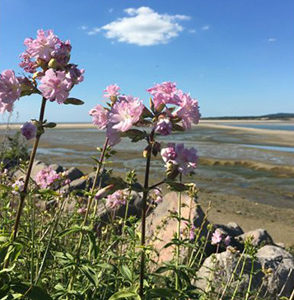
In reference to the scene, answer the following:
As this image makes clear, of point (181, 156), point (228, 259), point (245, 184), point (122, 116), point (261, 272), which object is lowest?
point (245, 184)

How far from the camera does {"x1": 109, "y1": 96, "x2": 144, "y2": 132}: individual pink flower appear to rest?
1782 millimetres

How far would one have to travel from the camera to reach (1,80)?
1928mm

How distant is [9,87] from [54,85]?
1.10ft

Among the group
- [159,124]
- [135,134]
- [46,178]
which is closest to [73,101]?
[135,134]

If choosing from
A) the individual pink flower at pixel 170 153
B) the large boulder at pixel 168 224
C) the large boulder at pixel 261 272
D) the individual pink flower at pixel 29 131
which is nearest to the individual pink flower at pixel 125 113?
the individual pink flower at pixel 170 153

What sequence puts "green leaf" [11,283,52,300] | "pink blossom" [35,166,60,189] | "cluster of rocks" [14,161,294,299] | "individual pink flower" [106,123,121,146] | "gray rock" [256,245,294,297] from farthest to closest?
1. "gray rock" [256,245,294,297]
2. "cluster of rocks" [14,161,294,299]
3. "pink blossom" [35,166,60,189]
4. "individual pink flower" [106,123,121,146]
5. "green leaf" [11,283,52,300]

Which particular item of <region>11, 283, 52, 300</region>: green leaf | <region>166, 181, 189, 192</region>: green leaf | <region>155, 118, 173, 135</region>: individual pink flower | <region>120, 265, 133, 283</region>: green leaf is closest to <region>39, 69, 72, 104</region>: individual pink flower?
<region>155, 118, 173, 135</region>: individual pink flower

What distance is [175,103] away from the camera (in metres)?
1.88

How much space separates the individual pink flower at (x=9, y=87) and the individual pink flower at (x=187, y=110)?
0.96 metres

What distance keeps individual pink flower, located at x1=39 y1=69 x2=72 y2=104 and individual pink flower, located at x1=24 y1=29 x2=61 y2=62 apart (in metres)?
0.22

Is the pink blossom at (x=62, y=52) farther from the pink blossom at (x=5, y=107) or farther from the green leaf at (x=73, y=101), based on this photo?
the pink blossom at (x=5, y=107)

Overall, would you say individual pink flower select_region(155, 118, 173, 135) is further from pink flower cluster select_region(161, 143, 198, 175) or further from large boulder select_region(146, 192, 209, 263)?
large boulder select_region(146, 192, 209, 263)

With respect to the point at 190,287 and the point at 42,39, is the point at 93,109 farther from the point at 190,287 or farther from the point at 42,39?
the point at 190,287

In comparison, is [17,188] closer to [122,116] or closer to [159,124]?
[122,116]
